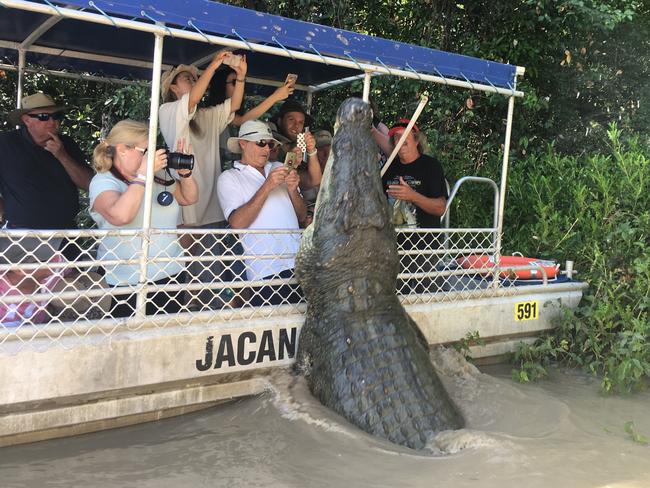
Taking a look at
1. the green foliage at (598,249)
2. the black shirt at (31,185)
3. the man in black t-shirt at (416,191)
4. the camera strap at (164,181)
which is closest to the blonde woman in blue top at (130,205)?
the camera strap at (164,181)

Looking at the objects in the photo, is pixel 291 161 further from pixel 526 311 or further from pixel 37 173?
pixel 526 311


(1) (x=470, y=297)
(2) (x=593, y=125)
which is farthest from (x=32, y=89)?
(2) (x=593, y=125)

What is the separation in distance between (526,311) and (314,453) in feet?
8.41

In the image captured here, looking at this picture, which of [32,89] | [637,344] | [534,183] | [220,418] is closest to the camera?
[220,418]

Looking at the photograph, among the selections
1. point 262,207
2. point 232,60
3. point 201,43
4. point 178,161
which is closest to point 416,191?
point 262,207

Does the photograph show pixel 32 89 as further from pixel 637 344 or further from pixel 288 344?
pixel 637 344

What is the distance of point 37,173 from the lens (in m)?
4.17

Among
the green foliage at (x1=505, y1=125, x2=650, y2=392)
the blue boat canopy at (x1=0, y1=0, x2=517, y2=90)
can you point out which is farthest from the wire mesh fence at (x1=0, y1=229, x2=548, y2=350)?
the green foliage at (x1=505, y1=125, x2=650, y2=392)

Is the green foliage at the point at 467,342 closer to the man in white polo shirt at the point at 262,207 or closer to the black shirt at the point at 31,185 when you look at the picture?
the man in white polo shirt at the point at 262,207

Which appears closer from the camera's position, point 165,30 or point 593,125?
point 165,30

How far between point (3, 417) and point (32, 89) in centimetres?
541

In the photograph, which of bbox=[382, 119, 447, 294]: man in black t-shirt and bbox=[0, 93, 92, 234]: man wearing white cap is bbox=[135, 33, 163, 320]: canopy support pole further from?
bbox=[382, 119, 447, 294]: man in black t-shirt

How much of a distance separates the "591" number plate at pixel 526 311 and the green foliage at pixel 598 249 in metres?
0.23

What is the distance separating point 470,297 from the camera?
4.61 meters
